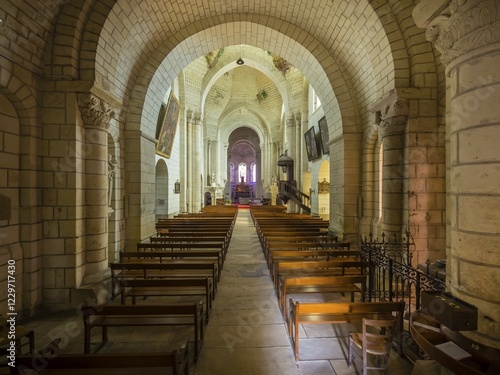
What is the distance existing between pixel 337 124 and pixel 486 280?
7.17 metres

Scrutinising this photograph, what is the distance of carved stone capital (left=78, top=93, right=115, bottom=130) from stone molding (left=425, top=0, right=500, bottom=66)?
206 inches

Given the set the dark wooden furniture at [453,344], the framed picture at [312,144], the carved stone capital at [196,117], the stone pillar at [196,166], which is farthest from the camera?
the stone pillar at [196,166]

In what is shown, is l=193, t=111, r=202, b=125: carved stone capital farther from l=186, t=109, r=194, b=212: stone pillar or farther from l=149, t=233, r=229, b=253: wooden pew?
l=149, t=233, r=229, b=253: wooden pew

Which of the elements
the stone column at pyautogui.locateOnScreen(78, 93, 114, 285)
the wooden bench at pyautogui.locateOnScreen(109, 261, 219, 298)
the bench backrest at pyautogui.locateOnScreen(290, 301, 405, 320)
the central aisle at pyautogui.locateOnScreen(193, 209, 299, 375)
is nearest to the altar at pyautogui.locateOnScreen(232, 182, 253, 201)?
the central aisle at pyautogui.locateOnScreen(193, 209, 299, 375)

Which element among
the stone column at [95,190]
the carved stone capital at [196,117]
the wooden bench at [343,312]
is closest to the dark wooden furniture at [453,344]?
the wooden bench at [343,312]

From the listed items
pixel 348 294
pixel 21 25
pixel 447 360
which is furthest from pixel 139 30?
pixel 447 360

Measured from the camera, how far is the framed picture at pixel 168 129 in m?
10.2

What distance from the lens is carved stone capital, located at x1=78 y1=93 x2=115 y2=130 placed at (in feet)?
16.7

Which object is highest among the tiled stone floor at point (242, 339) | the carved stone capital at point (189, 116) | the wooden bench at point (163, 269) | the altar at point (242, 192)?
the carved stone capital at point (189, 116)

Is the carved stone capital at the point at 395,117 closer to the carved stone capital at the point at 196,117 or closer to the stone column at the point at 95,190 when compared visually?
the stone column at the point at 95,190

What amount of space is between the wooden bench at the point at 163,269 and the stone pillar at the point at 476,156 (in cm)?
363

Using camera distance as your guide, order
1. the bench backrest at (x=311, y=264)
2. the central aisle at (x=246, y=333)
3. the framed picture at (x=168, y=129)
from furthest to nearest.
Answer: the framed picture at (x=168, y=129) < the bench backrest at (x=311, y=264) < the central aisle at (x=246, y=333)

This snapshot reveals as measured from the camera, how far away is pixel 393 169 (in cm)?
630

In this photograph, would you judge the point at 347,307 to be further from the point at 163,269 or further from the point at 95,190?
the point at 95,190
